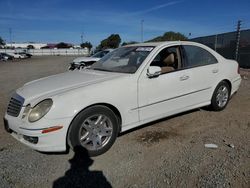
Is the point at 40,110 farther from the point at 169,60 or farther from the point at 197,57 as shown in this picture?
the point at 197,57

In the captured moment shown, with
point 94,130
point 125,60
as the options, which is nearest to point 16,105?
point 94,130

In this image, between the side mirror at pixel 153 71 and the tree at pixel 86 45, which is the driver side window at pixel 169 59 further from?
the tree at pixel 86 45

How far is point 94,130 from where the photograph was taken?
11.2 ft

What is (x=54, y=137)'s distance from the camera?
10.1 ft

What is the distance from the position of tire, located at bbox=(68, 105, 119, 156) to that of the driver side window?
1468 mm

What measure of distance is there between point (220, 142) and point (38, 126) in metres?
2.75

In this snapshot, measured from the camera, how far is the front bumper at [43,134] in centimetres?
300

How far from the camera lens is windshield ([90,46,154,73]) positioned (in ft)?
13.3

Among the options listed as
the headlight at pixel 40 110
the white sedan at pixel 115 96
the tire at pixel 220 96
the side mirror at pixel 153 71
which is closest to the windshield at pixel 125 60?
the white sedan at pixel 115 96

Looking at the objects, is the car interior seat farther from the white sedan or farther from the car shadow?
the car shadow

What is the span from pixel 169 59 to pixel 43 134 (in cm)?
270

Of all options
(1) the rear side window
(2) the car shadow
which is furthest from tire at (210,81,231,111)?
(2) the car shadow

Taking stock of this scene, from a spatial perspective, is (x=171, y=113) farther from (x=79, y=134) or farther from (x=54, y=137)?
(x=54, y=137)

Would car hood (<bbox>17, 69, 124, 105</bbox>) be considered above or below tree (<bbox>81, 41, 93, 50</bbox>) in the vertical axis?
below
